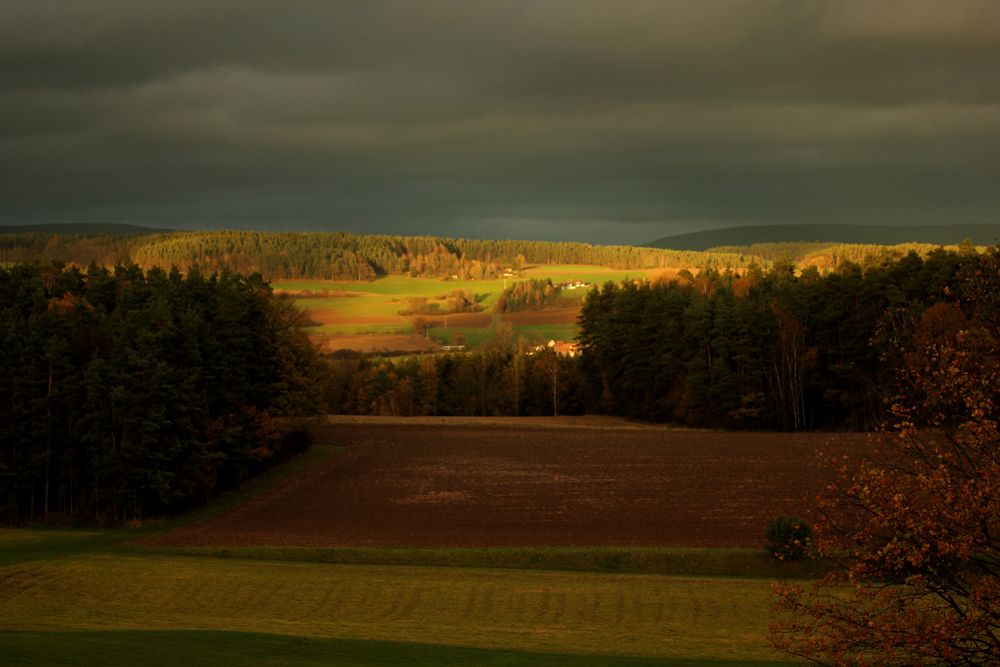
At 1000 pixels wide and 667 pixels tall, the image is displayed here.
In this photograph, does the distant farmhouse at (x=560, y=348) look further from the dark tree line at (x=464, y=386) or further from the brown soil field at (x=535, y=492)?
the brown soil field at (x=535, y=492)

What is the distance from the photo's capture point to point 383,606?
31.5 m

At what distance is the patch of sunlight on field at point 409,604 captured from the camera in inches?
1055

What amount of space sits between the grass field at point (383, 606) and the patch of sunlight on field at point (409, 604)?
3.0 inches

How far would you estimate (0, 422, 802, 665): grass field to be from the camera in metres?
22.6

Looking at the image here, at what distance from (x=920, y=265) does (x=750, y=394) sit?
18043 mm

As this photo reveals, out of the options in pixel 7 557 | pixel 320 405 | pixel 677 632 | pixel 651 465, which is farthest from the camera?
pixel 320 405

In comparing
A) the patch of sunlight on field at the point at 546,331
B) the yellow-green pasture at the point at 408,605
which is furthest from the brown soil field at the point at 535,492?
the patch of sunlight on field at the point at 546,331

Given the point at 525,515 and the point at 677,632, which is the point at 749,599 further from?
the point at 525,515

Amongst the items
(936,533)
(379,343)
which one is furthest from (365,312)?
(936,533)

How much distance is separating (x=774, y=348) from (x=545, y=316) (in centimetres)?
9749

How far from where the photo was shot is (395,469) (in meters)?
65.4

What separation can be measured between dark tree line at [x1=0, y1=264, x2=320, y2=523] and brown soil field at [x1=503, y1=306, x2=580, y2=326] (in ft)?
362

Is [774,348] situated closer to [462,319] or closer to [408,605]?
[408,605]

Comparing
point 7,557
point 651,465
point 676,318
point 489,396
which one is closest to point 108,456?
point 7,557
